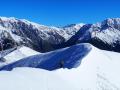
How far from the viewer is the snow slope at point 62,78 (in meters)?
23.8

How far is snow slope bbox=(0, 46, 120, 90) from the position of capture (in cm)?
2375

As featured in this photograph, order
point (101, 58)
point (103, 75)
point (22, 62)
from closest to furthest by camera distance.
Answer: point (103, 75) → point (101, 58) → point (22, 62)

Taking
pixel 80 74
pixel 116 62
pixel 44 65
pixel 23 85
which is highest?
pixel 44 65

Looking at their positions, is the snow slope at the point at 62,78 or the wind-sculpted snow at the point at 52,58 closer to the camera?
the snow slope at the point at 62,78

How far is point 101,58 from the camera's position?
53.2m

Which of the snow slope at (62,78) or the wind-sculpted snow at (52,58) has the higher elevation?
the wind-sculpted snow at (52,58)

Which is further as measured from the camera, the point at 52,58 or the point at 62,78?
the point at 52,58

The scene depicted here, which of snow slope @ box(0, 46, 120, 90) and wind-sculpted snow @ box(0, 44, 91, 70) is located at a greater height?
wind-sculpted snow @ box(0, 44, 91, 70)

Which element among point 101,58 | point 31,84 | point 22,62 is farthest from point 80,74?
point 22,62

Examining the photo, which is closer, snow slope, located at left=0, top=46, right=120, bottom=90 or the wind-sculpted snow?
snow slope, located at left=0, top=46, right=120, bottom=90

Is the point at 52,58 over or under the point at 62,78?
over

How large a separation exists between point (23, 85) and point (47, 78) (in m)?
4.61

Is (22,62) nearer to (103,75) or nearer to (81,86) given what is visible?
(103,75)

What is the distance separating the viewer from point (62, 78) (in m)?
30.7
